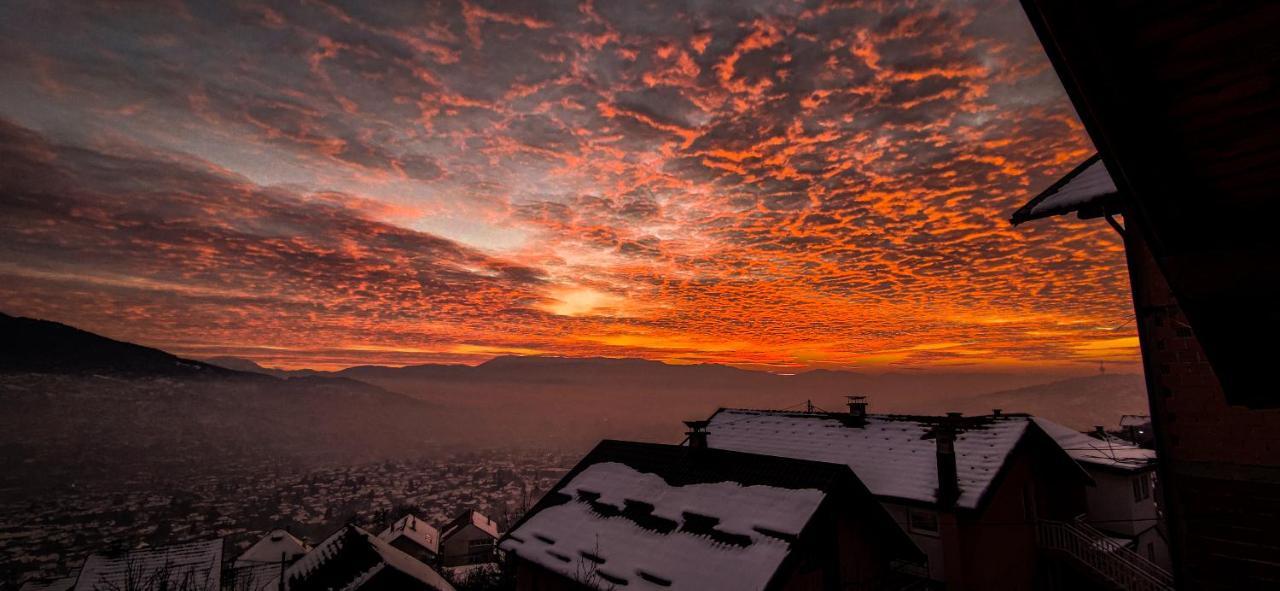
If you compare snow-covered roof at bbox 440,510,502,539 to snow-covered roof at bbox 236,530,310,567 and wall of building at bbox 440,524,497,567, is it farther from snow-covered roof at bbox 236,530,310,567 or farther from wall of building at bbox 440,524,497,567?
snow-covered roof at bbox 236,530,310,567

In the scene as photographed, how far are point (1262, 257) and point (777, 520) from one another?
12.9 meters

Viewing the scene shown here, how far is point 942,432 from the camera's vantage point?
18797 millimetres

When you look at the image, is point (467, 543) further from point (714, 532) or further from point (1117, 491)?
point (1117, 491)

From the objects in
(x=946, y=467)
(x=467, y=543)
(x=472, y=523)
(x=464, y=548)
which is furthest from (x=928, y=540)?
(x=464, y=548)

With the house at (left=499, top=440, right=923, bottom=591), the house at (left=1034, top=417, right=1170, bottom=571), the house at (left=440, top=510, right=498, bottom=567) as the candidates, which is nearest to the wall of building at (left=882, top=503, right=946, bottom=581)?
the house at (left=499, top=440, right=923, bottom=591)

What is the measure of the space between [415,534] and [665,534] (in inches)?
2008

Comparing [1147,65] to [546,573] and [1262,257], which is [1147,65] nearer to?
Result: [1262,257]

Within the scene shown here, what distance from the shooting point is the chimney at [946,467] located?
1817cm

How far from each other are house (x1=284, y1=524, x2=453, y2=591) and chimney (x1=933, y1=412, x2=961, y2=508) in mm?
28004

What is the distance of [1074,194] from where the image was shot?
11227mm

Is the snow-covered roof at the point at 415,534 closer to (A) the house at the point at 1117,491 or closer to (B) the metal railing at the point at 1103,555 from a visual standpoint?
(B) the metal railing at the point at 1103,555

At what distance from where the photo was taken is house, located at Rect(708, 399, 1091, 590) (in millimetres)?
18000

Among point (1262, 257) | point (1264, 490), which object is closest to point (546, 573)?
point (1264, 490)

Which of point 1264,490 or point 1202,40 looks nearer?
point 1202,40
